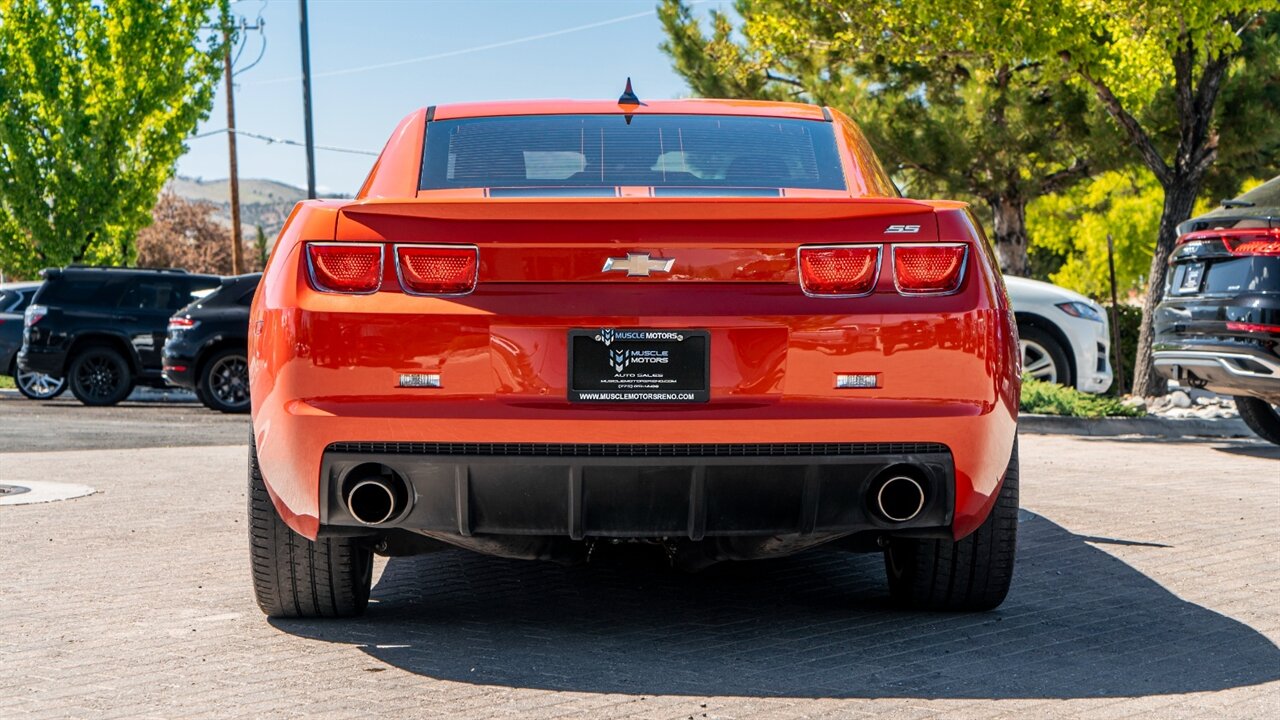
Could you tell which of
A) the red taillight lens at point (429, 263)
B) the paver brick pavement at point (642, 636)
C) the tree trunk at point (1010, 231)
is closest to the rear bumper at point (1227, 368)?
the paver brick pavement at point (642, 636)

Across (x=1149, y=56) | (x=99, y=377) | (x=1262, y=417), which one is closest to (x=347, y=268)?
(x=1262, y=417)

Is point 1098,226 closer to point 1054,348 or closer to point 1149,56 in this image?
point 1149,56

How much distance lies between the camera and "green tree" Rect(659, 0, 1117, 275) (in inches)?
847

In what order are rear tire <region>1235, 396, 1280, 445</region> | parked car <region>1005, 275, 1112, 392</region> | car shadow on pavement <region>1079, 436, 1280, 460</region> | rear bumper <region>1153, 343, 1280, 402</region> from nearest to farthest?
rear bumper <region>1153, 343, 1280, 402</region> < car shadow on pavement <region>1079, 436, 1280, 460</region> < rear tire <region>1235, 396, 1280, 445</region> < parked car <region>1005, 275, 1112, 392</region>

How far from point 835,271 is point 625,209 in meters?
0.60

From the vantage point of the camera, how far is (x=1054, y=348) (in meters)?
14.3

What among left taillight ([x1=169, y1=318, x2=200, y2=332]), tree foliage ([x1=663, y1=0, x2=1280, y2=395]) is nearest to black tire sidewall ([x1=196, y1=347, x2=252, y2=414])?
left taillight ([x1=169, y1=318, x2=200, y2=332])

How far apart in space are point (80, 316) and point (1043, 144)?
1305cm

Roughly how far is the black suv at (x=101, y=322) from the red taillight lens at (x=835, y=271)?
1575cm

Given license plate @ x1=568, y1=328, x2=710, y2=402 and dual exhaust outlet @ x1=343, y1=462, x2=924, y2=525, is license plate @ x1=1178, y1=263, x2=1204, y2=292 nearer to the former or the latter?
dual exhaust outlet @ x1=343, y1=462, x2=924, y2=525

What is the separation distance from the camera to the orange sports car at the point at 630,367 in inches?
166

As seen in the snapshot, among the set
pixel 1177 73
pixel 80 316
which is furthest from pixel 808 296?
pixel 80 316

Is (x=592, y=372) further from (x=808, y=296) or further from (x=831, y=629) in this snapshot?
(x=831, y=629)

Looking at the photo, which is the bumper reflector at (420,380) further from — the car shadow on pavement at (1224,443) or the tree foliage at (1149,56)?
the tree foliage at (1149,56)
